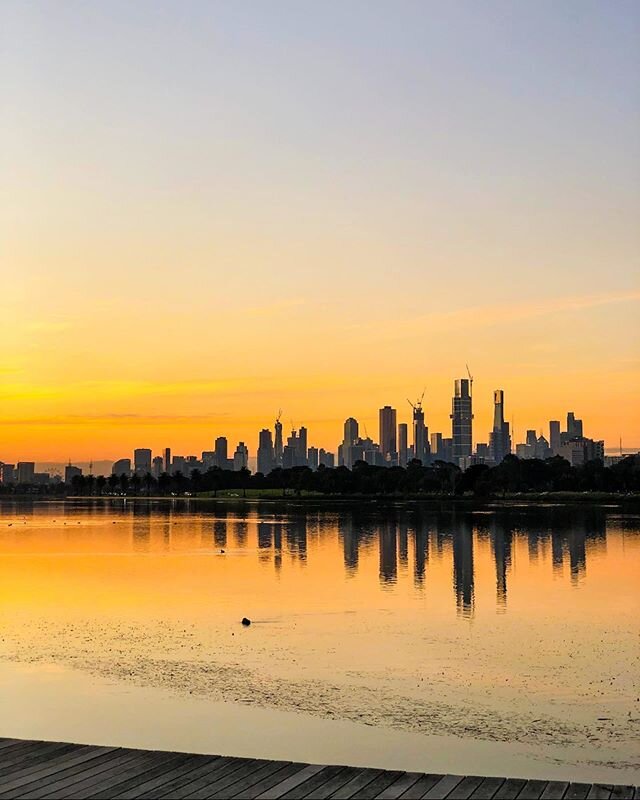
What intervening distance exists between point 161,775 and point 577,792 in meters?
4.23

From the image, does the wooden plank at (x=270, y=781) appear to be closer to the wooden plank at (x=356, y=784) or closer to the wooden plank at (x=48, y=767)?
the wooden plank at (x=356, y=784)

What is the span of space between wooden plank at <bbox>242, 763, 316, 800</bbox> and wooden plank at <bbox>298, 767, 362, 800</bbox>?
46 cm

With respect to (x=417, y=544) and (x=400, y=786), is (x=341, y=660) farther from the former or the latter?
(x=417, y=544)

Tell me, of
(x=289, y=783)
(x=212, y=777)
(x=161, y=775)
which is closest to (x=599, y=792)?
(x=289, y=783)

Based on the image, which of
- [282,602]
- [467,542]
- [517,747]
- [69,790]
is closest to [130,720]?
[517,747]

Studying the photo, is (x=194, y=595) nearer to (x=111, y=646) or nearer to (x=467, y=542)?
(x=111, y=646)

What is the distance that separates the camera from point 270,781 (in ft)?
32.8

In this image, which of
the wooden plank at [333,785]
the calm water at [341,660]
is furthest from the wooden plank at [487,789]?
the calm water at [341,660]

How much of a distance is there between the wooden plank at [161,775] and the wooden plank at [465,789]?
106 inches

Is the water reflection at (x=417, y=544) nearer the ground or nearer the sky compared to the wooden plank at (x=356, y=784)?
nearer the ground

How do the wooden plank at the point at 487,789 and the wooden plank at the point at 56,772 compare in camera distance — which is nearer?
the wooden plank at the point at 487,789

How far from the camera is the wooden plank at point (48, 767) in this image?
9.84 metres

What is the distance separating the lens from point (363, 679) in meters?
20.4

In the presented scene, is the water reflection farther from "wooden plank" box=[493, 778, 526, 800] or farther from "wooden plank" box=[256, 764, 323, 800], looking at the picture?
"wooden plank" box=[493, 778, 526, 800]
